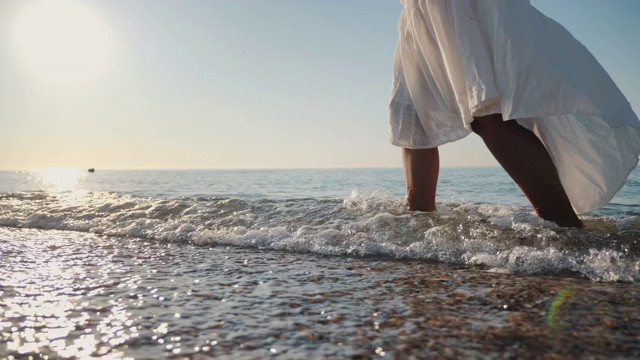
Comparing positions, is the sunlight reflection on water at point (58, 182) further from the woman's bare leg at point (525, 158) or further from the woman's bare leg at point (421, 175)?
the woman's bare leg at point (525, 158)

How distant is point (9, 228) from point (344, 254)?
3090mm

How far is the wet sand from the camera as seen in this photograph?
122 cm

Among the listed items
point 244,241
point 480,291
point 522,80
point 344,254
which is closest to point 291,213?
point 244,241

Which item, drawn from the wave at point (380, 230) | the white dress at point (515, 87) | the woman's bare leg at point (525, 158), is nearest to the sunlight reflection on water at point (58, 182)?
the wave at point (380, 230)

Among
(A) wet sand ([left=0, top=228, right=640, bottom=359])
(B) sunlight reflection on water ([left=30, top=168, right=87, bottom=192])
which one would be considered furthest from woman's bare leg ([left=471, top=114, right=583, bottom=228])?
(B) sunlight reflection on water ([left=30, top=168, right=87, bottom=192])

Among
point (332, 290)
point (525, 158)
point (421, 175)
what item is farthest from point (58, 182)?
point (332, 290)

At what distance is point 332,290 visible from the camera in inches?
72.3

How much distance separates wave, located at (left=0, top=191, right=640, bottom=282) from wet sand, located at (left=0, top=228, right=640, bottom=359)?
0.20 meters

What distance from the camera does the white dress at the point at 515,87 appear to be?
252cm

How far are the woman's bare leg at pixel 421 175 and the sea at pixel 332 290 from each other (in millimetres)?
200

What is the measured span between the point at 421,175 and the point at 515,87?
115 cm

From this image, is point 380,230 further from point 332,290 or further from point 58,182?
point 58,182

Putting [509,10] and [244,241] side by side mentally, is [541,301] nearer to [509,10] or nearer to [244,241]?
[509,10]

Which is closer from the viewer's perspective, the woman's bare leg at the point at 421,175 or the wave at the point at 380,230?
the wave at the point at 380,230
